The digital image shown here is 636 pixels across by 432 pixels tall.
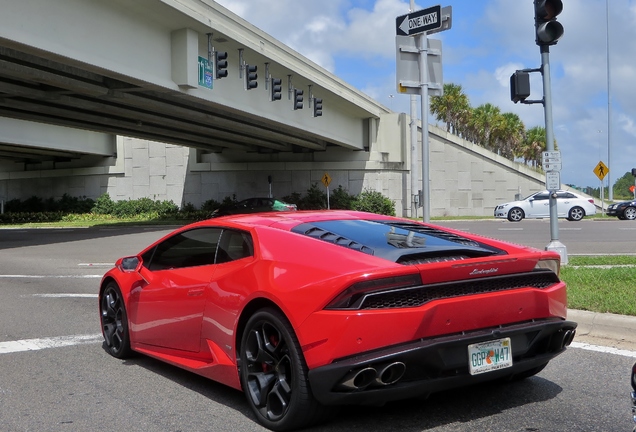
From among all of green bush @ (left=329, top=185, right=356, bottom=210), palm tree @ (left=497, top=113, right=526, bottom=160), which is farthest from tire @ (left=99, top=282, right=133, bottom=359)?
palm tree @ (left=497, top=113, right=526, bottom=160)

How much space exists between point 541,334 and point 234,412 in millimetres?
2063

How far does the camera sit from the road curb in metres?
6.56

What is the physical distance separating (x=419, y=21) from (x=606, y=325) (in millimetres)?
6494

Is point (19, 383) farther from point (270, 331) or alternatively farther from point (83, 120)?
point (83, 120)

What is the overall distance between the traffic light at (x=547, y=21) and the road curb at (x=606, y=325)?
190 inches

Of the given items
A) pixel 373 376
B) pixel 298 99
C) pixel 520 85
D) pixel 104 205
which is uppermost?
pixel 298 99

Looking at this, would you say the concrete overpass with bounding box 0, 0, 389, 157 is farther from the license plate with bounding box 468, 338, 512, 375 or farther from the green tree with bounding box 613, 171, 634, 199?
the green tree with bounding box 613, 171, 634, 199

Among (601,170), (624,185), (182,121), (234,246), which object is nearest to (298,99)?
(182,121)

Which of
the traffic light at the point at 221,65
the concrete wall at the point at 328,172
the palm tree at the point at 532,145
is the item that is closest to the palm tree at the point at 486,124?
the palm tree at the point at 532,145

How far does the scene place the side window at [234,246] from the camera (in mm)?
4773

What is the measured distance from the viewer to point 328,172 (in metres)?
45.2

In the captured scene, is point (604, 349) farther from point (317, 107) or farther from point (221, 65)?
point (317, 107)

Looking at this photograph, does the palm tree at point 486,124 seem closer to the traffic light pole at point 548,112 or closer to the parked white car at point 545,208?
the parked white car at point 545,208

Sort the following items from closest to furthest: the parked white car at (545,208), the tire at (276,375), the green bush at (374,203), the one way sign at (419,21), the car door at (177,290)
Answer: the tire at (276,375) → the car door at (177,290) → the one way sign at (419,21) → the parked white car at (545,208) → the green bush at (374,203)
